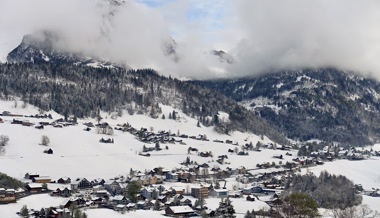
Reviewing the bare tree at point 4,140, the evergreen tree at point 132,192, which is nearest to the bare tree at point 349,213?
the evergreen tree at point 132,192

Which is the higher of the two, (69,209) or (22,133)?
(22,133)

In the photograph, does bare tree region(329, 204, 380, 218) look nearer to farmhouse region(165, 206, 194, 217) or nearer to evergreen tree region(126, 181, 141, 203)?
farmhouse region(165, 206, 194, 217)

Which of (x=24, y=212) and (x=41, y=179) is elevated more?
(x=41, y=179)

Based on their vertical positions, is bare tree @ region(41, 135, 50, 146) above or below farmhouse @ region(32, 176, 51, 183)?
above

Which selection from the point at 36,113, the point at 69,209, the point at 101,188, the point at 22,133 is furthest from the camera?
the point at 36,113

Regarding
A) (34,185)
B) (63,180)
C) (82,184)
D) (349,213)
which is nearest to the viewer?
(349,213)

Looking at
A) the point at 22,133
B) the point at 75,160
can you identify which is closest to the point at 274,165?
the point at 75,160

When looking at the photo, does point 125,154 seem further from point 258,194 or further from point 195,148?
point 258,194

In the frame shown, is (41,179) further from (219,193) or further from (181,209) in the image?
(219,193)

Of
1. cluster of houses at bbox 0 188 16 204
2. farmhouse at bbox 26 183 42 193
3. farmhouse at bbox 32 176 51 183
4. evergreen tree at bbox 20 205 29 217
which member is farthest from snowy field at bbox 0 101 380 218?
farmhouse at bbox 26 183 42 193

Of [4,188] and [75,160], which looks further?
[75,160]

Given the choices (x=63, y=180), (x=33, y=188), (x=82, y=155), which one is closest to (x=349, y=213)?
(x=33, y=188)
